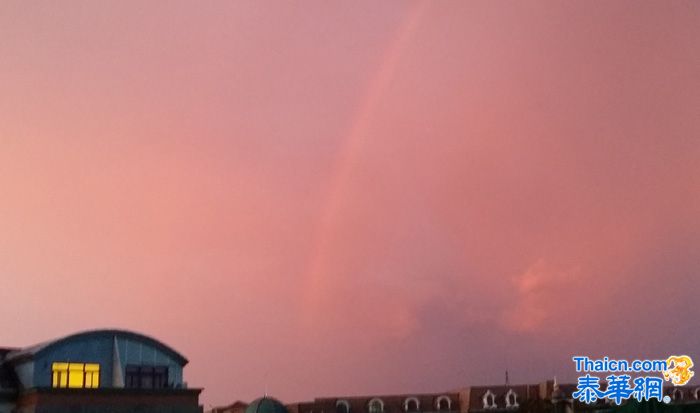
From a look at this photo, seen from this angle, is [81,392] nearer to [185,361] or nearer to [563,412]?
[185,361]

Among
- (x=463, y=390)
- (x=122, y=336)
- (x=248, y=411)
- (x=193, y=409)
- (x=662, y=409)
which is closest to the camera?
(x=662, y=409)

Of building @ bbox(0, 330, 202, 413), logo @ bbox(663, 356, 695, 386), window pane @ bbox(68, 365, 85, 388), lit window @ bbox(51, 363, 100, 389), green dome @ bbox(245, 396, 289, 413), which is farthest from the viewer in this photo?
logo @ bbox(663, 356, 695, 386)

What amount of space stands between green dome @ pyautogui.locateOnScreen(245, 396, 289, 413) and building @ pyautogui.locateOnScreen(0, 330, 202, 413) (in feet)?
22.2

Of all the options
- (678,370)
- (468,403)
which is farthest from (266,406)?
(678,370)

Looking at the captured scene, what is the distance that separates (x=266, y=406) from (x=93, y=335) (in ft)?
45.4

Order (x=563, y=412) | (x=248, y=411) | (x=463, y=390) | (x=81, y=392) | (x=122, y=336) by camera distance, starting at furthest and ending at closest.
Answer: (x=463, y=390) → (x=563, y=412) → (x=248, y=411) → (x=122, y=336) → (x=81, y=392)

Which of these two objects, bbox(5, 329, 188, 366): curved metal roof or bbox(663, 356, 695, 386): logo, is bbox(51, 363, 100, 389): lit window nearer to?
bbox(5, 329, 188, 366): curved metal roof

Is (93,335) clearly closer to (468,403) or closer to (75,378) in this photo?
(75,378)

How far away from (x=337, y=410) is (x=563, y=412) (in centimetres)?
2027

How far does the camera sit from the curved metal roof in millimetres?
53250

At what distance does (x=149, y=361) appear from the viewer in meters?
57.7

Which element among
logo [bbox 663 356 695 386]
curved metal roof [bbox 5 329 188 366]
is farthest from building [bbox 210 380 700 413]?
curved metal roof [bbox 5 329 188 366]

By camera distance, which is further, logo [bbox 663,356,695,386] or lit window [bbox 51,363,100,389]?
logo [bbox 663,356,695,386]

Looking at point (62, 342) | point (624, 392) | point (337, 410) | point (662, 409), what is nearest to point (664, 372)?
point (624, 392)
